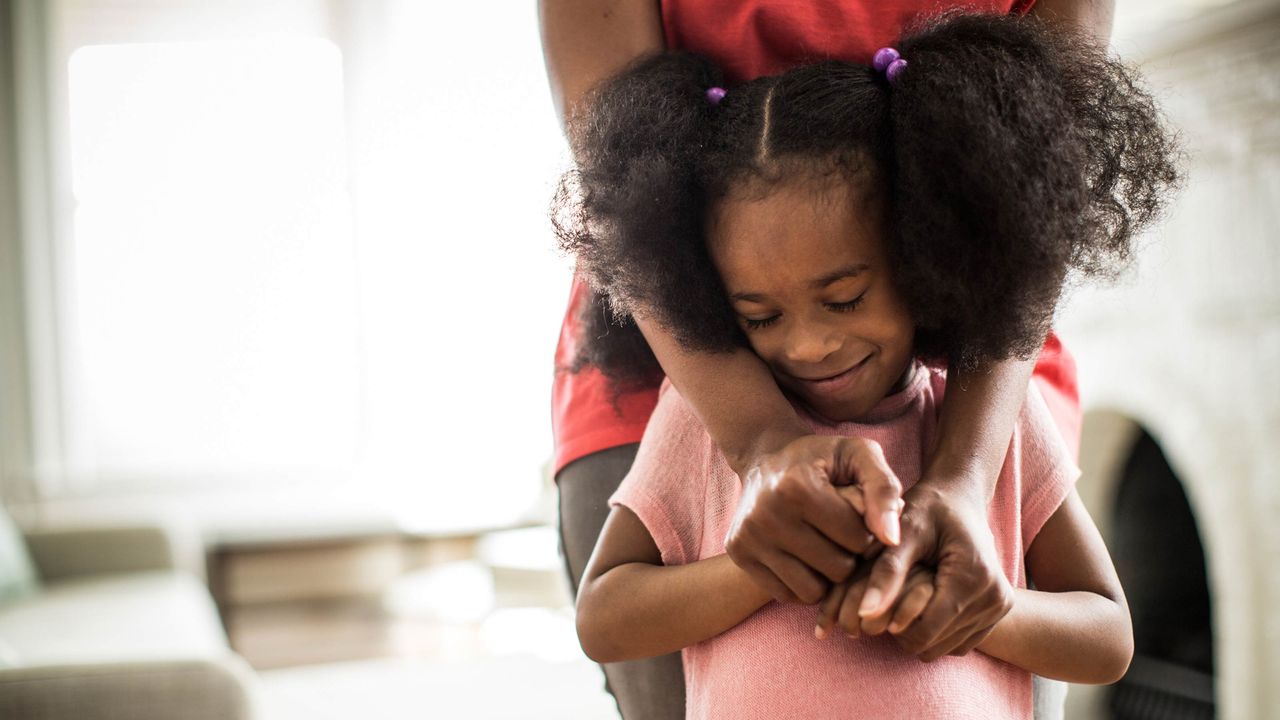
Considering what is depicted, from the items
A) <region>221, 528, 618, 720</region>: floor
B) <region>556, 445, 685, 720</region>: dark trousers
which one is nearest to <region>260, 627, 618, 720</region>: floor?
<region>221, 528, 618, 720</region>: floor

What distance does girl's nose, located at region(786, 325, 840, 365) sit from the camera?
82cm

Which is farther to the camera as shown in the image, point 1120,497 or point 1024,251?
point 1120,497

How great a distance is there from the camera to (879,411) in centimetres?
91

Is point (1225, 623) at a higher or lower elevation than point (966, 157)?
lower

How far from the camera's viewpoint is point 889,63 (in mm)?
860

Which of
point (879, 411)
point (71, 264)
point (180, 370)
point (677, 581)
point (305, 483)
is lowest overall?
point (305, 483)

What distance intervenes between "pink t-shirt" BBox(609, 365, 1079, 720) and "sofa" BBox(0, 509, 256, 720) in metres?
1.15

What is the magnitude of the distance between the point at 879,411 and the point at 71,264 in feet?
15.1

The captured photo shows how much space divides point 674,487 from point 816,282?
0.20 metres

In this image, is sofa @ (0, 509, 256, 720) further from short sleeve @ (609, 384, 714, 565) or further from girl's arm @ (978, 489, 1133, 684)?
girl's arm @ (978, 489, 1133, 684)

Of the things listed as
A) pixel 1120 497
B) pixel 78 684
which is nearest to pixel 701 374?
pixel 78 684

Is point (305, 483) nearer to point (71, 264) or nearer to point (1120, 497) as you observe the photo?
→ point (71, 264)

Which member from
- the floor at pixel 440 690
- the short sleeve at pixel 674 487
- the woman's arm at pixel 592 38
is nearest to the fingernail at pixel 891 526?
the short sleeve at pixel 674 487

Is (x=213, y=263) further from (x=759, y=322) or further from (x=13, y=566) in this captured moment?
(x=759, y=322)
